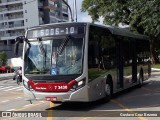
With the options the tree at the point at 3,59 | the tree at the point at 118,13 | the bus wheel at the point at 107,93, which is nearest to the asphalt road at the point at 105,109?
the bus wheel at the point at 107,93

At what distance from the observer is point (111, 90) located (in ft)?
51.9

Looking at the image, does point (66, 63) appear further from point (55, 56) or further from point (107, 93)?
point (107, 93)

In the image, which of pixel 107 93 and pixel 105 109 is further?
pixel 107 93

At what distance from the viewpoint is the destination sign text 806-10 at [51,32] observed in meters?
13.5

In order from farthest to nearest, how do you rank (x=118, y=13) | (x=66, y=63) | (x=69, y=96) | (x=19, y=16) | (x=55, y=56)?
(x=19, y=16), (x=118, y=13), (x=55, y=56), (x=66, y=63), (x=69, y=96)

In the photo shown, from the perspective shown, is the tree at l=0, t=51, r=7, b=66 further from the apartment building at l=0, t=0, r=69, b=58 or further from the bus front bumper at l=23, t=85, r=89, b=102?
the bus front bumper at l=23, t=85, r=89, b=102

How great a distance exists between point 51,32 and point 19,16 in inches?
3838

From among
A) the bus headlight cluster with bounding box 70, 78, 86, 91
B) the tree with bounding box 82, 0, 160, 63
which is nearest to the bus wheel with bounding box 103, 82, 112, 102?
the bus headlight cluster with bounding box 70, 78, 86, 91

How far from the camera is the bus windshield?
13.1 metres

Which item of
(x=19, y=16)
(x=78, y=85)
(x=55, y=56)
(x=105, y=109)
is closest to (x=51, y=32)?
(x=55, y=56)

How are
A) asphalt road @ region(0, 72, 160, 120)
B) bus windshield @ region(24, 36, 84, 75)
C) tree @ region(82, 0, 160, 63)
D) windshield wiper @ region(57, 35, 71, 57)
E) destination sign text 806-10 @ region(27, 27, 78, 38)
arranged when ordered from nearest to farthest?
asphalt road @ region(0, 72, 160, 120), bus windshield @ region(24, 36, 84, 75), windshield wiper @ region(57, 35, 71, 57), destination sign text 806-10 @ region(27, 27, 78, 38), tree @ region(82, 0, 160, 63)

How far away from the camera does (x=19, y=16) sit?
359ft

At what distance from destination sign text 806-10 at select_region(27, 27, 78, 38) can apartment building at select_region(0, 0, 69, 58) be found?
9268 cm

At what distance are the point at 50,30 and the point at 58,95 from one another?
Answer: 2.35 m
